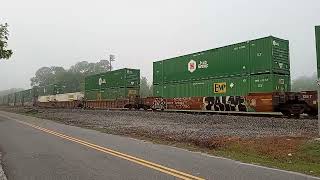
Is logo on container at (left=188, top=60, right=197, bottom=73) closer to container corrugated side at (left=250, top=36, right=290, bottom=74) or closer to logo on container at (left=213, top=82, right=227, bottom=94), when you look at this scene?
logo on container at (left=213, top=82, right=227, bottom=94)

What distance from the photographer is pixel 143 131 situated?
1984 centimetres

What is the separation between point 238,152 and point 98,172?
223 inches

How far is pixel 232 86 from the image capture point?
92.7ft

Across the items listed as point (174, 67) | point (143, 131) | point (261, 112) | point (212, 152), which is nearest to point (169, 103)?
point (174, 67)

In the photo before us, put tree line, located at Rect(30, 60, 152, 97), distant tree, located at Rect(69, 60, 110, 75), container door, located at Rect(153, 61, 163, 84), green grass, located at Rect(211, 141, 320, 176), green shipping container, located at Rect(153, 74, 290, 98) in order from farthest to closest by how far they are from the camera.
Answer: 1. distant tree, located at Rect(69, 60, 110, 75)
2. tree line, located at Rect(30, 60, 152, 97)
3. container door, located at Rect(153, 61, 163, 84)
4. green shipping container, located at Rect(153, 74, 290, 98)
5. green grass, located at Rect(211, 141, 320, 176)

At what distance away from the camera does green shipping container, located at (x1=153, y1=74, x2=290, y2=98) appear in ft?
83.5

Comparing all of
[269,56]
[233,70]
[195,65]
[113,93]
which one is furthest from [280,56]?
[113,93]

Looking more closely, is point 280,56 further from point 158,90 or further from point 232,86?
point 158,90

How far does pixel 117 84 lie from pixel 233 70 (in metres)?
23.4

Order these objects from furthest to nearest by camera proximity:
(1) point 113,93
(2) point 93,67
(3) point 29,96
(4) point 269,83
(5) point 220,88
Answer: (2) point 93,67
(3) point 29,96
(1) point 113,93
(5) point 220,88
(4) point 269,83

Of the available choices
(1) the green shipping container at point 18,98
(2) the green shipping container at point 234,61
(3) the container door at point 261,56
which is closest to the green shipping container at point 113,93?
(2) the green shipping container at point 234,61

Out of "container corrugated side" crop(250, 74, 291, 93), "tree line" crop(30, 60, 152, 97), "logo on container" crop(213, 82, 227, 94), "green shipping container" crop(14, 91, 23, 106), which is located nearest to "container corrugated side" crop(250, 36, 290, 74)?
"container corrugated side" crop(250, 74, 291, 93)

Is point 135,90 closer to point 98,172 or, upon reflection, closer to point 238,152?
point 238,152

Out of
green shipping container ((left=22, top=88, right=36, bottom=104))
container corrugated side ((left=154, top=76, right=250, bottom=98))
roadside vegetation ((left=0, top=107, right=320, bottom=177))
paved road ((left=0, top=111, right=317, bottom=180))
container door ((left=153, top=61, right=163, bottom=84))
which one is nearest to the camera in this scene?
paved road ((left=0, top=111, right=317, bottom=180))
